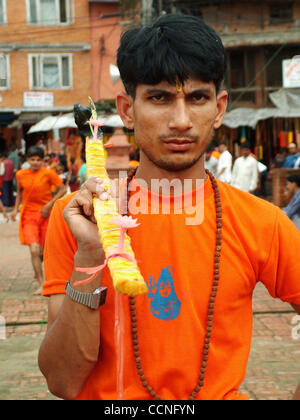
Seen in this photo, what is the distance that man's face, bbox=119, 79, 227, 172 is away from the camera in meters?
2.05

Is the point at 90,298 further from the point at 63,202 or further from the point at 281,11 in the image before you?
the point at 281,11

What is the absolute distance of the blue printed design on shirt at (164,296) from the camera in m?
2.04

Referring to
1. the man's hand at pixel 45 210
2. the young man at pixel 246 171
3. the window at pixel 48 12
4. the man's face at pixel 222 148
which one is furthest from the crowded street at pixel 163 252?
the window at pixel 48 12

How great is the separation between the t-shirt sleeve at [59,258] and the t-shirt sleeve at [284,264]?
→ 655 millimetres

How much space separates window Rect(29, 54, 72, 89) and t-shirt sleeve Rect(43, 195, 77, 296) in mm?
29288

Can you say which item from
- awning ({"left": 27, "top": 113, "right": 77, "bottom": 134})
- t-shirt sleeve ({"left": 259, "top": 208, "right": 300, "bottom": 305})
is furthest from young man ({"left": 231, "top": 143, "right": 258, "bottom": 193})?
t-shirt sleeve ({"left": 259, "top": 208, "right": 300, "bottom": 305})

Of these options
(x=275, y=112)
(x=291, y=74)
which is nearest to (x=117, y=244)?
(x=291, y=74)

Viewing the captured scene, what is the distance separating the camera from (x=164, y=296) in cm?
205

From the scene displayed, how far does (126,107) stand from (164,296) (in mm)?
706

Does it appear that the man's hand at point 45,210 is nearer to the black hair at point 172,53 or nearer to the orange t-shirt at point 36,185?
the orange t-shirt at point 36,185

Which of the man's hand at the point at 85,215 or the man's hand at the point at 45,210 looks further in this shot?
the man's hand at the point at 45,210

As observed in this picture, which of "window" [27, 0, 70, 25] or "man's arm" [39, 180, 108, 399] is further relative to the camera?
"window" [27, 0, 70, 25]

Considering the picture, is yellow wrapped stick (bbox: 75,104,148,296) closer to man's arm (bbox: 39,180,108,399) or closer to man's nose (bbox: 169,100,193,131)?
man's arm (bbox: 39,180,108,399)
